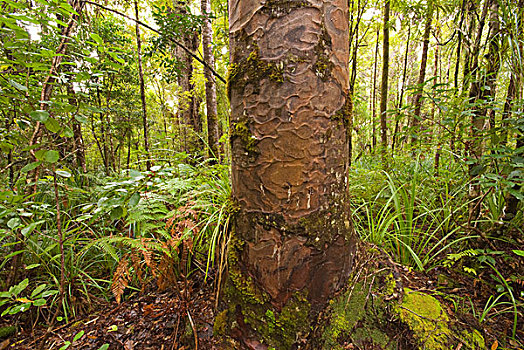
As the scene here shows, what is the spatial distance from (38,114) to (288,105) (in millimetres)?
1150

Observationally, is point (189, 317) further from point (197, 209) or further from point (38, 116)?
point (38, 116)

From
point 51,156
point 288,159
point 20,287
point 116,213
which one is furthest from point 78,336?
point 288,159

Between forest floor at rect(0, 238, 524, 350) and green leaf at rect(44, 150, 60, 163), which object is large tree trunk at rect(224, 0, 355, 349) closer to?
forest floor at rect(0, 238, 524, 350)

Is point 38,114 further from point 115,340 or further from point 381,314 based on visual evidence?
point 381,314

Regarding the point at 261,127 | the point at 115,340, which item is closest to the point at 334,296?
the point at 261,127

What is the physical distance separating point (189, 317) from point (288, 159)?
106 cm

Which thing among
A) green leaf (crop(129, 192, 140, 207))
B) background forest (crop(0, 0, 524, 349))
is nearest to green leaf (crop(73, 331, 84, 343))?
background forest (crop(0, 0, 524, 349))

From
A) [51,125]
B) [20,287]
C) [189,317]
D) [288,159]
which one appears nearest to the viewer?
[288,159]

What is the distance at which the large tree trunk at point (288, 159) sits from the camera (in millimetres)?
958

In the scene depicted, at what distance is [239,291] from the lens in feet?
3.64

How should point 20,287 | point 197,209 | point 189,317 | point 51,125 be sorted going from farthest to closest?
point 197,209
point 20,287
point 189,317
point 51,125

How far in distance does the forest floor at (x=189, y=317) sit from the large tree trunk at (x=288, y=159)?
13.0 inches

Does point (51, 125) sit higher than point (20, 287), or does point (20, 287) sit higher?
point (51, 125)

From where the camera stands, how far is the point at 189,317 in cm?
129
